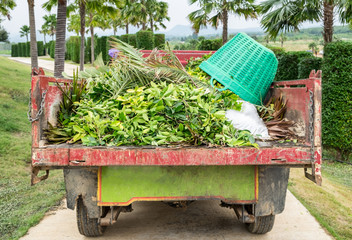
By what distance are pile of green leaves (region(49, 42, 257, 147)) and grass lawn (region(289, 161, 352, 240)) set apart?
197cm

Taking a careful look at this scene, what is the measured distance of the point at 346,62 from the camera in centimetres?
916

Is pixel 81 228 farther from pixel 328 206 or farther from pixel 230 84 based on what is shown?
pixel 328 206

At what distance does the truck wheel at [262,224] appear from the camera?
3766 millimetres

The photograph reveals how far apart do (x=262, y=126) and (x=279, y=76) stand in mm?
11131

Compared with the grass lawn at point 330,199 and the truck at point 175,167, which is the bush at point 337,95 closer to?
the grass lawn at point 330,199

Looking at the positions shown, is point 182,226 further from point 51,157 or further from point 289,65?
point 289,65

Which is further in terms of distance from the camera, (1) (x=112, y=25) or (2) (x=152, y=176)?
(1) (x=112, y=25)

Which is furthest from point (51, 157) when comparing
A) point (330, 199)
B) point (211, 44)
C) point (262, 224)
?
point (211, 44)

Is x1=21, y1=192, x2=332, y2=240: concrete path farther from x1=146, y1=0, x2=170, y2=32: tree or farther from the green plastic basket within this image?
x1=146, y1=0, x2=170, y2=32: tree

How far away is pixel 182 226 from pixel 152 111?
1625 millimetres

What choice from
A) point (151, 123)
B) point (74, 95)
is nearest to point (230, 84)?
point (151, 123)

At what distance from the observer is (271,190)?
3.40 metres

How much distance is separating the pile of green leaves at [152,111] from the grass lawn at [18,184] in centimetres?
167

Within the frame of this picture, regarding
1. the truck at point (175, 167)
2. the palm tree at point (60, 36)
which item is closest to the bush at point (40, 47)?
the palm tree at point (60, 36)
